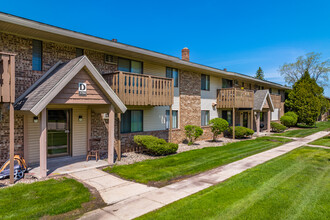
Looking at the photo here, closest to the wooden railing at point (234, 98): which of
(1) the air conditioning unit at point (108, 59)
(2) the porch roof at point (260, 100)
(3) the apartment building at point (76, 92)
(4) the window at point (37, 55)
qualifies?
(2) the porch roof at point (260, 100)

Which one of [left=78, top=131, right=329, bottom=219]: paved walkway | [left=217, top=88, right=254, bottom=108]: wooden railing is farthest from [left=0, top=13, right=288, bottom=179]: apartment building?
[left=217, top=88, right=254, bottom=108]: wooden railing

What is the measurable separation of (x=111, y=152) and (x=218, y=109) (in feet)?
42.4

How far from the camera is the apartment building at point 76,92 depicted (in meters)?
8.12

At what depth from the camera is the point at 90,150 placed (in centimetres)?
1138

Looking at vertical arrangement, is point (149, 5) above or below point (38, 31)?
above

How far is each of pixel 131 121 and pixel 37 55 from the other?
5.77 metres

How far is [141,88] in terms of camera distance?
11992mm

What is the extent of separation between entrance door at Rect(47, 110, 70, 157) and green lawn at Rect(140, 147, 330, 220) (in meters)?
6.93

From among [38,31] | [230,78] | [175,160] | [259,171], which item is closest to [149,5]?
[230,78]

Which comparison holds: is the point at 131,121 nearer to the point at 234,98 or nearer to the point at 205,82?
the point at 205,82

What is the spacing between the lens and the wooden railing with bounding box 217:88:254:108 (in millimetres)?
19125

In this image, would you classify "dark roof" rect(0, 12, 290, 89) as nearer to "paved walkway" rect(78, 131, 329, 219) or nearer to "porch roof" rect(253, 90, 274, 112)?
"paved walkway" rect(78, 131, 329, 219)

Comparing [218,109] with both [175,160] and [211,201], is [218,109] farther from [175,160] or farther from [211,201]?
[211,201]

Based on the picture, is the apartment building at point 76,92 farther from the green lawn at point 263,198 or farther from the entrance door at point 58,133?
the green lawn at point 263,198
